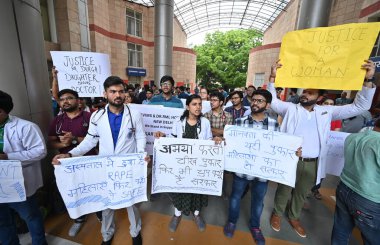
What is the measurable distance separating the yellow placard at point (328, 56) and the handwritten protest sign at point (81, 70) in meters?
2.97

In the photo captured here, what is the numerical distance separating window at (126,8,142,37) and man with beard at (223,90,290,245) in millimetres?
18812

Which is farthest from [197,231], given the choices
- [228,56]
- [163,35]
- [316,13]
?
[228,56]

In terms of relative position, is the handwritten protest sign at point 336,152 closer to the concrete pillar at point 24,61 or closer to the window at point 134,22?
the concrete pillar at point 24,61

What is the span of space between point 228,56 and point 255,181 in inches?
1193

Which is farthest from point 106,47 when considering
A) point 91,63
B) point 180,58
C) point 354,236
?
point 354,236

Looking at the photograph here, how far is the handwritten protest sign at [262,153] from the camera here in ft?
7.43

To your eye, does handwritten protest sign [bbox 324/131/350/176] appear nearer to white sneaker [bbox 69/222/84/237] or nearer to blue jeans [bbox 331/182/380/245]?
blue jeans [bbox 331/182/380/245]

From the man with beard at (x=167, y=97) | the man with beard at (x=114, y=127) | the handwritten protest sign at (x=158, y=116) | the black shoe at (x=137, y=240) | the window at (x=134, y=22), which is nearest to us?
the man with beard at (x=114, y=127)

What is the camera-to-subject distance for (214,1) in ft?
81.6

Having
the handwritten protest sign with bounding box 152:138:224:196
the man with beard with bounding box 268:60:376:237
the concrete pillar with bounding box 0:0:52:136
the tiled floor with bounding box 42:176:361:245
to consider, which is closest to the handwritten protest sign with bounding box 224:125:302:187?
the handwritten protest sign with bounding box 152:138:224:196

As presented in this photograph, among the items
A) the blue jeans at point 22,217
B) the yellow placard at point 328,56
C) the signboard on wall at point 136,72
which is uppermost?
the signboard on wall at point 136,72

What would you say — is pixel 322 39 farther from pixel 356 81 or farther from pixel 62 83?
pixel 62 83

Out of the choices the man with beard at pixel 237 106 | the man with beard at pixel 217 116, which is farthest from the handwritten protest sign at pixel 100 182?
the man with beard at pixel 237 106

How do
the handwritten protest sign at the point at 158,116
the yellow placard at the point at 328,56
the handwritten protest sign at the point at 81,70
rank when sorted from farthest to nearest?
the handwritten protest sign at the point at 158,116 < the handwritten protest sign at the point at 81,70 < the yellow placard at the point at 328,56
